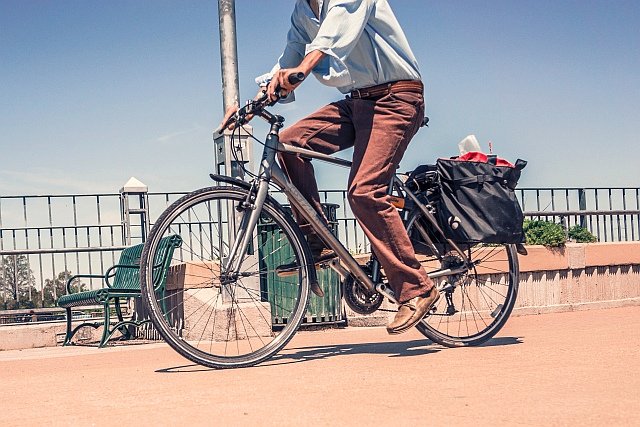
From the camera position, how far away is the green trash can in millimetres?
6746

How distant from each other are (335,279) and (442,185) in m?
3.08

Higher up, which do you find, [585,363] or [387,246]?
[387,246]

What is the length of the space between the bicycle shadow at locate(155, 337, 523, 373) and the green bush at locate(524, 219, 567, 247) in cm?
352

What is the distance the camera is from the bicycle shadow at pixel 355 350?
4344mm

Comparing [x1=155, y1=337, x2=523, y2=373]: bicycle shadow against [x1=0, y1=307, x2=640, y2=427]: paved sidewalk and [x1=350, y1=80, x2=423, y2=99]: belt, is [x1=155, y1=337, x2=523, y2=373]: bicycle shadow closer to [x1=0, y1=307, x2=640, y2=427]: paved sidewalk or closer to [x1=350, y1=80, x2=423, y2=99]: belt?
[x1=0, y1=307, x2=640, y2=427]: paved sidewalk

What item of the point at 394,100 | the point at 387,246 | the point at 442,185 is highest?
the point at 394,100

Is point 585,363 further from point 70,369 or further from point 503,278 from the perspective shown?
point 70,369

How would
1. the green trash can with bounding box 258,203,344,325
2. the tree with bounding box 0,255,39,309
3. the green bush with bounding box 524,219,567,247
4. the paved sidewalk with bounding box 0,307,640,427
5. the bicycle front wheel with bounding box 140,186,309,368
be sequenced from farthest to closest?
the tree with bounding box 0,255,39,309 < the green bush with bounding box 524,219,567,247 < the green trash can with bounding box 258,203,344,325 < the bicycle front wheel with bounding box 140,186,309,368 < the paved sidewalk with bounding box 0,307,640,427

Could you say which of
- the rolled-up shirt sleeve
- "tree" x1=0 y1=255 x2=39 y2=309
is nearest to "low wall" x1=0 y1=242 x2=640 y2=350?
"tree" x1=0 y1=255 x2=39 y2=309

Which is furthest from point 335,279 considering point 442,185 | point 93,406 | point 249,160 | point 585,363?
point 93,406

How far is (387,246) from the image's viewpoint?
448cm

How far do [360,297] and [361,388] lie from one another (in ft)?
4.52

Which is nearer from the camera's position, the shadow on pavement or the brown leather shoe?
the brown leather shoe

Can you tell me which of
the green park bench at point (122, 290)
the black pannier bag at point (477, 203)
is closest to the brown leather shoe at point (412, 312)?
the black pannier bag at point (477, 203)
